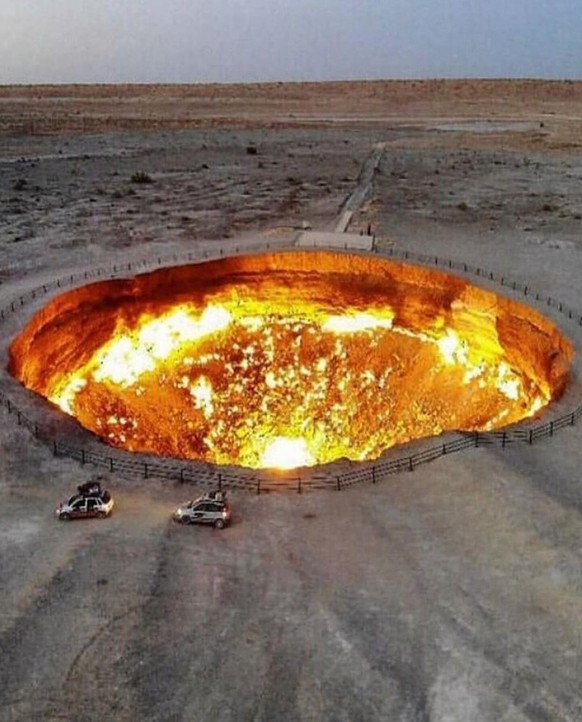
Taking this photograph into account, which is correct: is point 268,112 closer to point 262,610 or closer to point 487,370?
point 487,370

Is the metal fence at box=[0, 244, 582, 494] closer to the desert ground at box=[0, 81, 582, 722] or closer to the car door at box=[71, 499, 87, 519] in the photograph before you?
the desert ground at box=[0, 81, 582, 722]

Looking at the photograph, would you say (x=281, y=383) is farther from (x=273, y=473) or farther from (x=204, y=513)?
(x=204, y=513)

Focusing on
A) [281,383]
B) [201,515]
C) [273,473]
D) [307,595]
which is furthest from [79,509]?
[281,383]

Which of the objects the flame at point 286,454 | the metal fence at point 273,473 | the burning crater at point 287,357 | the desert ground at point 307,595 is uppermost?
the burning crater at point 287,357

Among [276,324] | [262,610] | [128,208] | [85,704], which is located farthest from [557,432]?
[128,208]

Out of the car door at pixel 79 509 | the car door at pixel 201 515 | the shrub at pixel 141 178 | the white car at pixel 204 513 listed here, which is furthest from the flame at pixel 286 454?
the shrub at pixel 141 178

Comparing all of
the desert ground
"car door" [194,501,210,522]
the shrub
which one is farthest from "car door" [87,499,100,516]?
the shrub

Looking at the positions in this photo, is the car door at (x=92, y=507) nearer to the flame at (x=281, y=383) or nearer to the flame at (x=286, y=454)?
the flame at (x=281, y=383)

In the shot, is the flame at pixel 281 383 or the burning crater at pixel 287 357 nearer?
the burning crater at pixel 287 357
